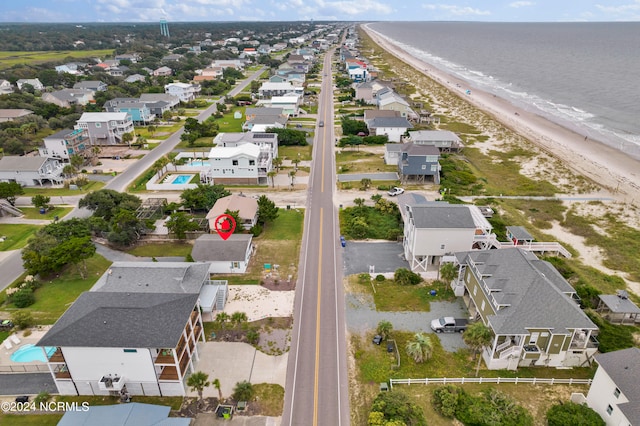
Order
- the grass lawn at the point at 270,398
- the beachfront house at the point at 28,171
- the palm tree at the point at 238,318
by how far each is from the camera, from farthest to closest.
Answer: the beachfront house at the point at 28,171
the palm tree at the point at 238,318
the grass lawn at the point at 270,398

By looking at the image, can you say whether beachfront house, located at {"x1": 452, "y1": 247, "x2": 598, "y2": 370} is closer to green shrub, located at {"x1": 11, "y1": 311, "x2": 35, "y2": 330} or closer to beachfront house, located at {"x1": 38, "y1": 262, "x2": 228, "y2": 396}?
beachfront house, located at {"x1": 38, "y1": 262, "x2": 228, "y2": 396}

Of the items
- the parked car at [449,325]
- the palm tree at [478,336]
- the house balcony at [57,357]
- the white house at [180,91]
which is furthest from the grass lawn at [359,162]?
the white house at [180,91]

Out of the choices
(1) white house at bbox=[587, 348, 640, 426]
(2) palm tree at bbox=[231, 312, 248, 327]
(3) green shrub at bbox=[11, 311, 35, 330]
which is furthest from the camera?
(3) green shrub at bbox=[11, 311, 35, 330]

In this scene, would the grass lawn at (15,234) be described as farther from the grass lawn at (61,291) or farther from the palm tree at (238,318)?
the palm tree at (238,318)

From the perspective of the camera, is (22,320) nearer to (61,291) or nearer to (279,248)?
(61,291)

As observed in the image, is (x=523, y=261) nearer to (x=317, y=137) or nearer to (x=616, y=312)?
(x=616, y=312)

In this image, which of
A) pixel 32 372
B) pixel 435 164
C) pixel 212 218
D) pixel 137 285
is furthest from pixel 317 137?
pixel 32 372

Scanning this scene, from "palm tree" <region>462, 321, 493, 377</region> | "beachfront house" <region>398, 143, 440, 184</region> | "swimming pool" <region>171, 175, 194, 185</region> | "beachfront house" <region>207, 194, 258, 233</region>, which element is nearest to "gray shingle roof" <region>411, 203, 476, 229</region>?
"palm tree" <region>462, 321, 493, 377</region>
